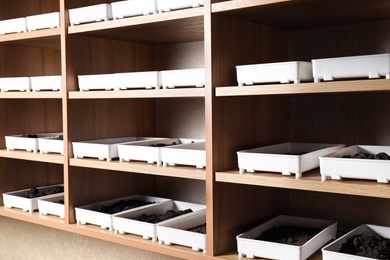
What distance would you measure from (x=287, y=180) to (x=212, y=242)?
0.37 m

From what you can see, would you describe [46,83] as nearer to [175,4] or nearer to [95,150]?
[95,150]

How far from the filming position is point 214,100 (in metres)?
1.81

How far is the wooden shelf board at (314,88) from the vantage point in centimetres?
148

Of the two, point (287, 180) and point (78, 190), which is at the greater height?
point (287, 180)

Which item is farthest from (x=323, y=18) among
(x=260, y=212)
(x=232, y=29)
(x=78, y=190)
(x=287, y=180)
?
(x=78, y=190)

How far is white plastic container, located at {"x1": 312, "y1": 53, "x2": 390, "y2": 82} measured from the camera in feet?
4.91

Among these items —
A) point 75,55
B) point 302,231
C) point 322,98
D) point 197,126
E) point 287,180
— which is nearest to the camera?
point 287,180

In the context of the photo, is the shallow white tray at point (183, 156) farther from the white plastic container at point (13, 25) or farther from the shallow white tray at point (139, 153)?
the white plastic container at point (13, 25)

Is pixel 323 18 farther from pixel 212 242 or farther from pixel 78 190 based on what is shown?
pixel 78 190

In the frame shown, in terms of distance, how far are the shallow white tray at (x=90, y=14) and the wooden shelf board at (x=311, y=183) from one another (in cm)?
85

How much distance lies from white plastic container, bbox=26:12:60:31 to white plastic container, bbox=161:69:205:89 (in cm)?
67

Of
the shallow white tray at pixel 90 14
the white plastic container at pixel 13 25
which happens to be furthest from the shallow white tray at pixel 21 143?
the shallow white tray at pixel 90 14

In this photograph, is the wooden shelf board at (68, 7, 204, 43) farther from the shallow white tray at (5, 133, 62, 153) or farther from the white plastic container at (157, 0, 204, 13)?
the shallow white tray at (5, 133, 62, 153)

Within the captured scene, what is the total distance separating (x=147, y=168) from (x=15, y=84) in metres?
0.99
